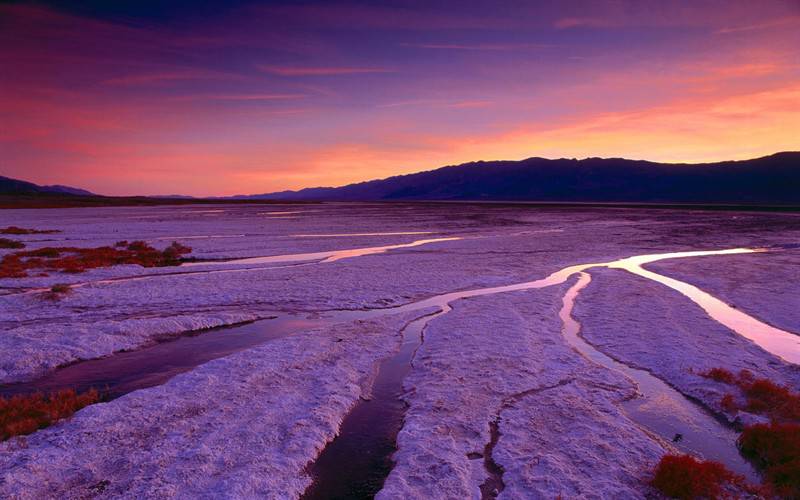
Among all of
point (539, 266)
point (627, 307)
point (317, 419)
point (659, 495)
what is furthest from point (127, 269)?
point (659, 495)

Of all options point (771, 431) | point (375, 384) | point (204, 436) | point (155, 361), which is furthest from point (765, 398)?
point (155, 361)

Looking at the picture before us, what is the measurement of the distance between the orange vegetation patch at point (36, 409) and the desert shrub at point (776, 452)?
1083cm

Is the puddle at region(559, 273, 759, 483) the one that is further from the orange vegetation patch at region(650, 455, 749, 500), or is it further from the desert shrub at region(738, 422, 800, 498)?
the orange vegetation patch at region(650, 455, 749, 500)

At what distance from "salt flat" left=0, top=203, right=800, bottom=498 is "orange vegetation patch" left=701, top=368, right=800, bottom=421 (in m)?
0.35

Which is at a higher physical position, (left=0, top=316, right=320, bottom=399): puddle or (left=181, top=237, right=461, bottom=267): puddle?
(left=181, top=237, right=461, bottom=267): puddle

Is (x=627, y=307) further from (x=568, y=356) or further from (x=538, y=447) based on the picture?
(x=538, y=447)

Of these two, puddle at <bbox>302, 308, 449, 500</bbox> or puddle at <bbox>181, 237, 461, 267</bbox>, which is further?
puddle at <bbox>181, 237, 461, 267</bbox>

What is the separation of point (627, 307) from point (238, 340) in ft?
40.6

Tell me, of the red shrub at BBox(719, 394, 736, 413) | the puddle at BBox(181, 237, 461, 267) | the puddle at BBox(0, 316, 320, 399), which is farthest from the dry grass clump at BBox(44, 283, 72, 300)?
the red shrub at BBox(719, 394, 736, 413)

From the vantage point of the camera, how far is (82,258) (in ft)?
81.3

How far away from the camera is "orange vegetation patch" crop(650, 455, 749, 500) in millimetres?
5961

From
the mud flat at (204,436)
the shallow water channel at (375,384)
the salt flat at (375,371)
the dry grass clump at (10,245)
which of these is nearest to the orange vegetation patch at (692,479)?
the salt flat at (375,371)

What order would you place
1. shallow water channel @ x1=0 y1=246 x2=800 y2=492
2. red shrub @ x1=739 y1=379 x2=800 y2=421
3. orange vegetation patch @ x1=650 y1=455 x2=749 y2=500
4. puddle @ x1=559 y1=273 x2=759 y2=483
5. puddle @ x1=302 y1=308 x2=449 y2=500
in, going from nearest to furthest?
orange vegetation patch @ x1=650 y1=455 x2=749 y2=500
puddle @ x1=302 y1=308 x2=449 y2=500
shallow water channel @ x1=0 y1=246 x2=800 y2=492
puddle @ x1=559 y1=273 x2=759 y2=483
red shrub @ x1=739 y1=379 x2=800 y2=421

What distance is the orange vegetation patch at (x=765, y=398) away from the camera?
805 cm
